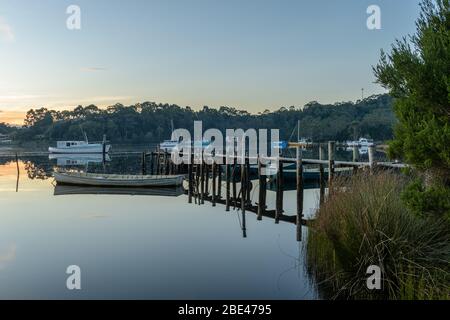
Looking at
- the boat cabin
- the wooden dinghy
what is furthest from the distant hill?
the wooden dinghy

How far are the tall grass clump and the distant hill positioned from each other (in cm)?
10579

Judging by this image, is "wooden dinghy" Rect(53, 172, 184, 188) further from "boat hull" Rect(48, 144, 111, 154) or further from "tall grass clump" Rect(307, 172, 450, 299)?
"boat hull" Rect(48, 144, 111, 154)

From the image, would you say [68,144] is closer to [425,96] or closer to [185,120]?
[185,120]

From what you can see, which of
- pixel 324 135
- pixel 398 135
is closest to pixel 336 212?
pixel 398 135

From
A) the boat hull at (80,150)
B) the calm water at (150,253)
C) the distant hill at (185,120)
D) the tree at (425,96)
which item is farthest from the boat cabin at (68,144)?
the tree at (425,96)

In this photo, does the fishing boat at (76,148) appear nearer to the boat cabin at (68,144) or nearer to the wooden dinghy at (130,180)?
the boat cabin at (68,144)

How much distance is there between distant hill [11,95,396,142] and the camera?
122 m

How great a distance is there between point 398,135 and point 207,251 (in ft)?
29.0

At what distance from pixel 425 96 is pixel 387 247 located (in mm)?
2658

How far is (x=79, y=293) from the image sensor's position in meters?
10.3

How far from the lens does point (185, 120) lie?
500 ft

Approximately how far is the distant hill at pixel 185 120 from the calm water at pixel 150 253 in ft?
311
